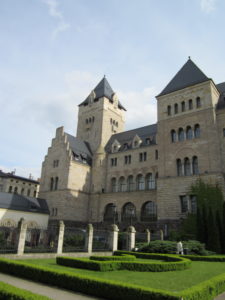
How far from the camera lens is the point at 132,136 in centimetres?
5162

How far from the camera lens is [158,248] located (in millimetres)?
22609

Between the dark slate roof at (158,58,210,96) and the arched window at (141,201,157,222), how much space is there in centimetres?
1850

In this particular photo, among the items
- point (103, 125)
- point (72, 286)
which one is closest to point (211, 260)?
point (72, 286)

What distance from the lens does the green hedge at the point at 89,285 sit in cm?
777

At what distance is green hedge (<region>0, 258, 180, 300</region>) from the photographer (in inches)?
306

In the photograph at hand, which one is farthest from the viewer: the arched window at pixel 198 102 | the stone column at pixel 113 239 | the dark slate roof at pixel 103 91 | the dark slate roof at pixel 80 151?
the dark slate roof at pixel 103 91

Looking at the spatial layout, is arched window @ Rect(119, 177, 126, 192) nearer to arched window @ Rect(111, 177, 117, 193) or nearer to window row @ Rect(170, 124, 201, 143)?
arched window @ Rect(111, 177, 117, 193)

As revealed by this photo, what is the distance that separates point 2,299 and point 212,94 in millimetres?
35103

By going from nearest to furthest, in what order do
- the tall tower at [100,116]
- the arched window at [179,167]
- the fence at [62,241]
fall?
the fence at [62,241]
the arched window at [179,167]
the tall tower at [100,116]

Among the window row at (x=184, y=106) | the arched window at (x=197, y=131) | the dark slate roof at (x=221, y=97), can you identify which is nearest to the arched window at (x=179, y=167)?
the arched window at (x=197, y=131)

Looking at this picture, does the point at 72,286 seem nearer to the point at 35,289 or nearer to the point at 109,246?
the point at 35,289

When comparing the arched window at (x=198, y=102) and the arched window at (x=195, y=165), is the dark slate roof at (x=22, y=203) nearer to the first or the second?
the arched window at (x=195, y=165)

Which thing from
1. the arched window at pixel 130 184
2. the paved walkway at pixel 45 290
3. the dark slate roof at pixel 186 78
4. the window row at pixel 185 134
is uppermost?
the dark slate roof at pixel 186 78

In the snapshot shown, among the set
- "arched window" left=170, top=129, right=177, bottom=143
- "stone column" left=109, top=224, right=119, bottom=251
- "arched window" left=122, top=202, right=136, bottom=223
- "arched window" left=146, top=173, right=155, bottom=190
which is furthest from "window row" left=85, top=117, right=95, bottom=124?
"stone column" left=109, top=224, right=119, bottom=251
